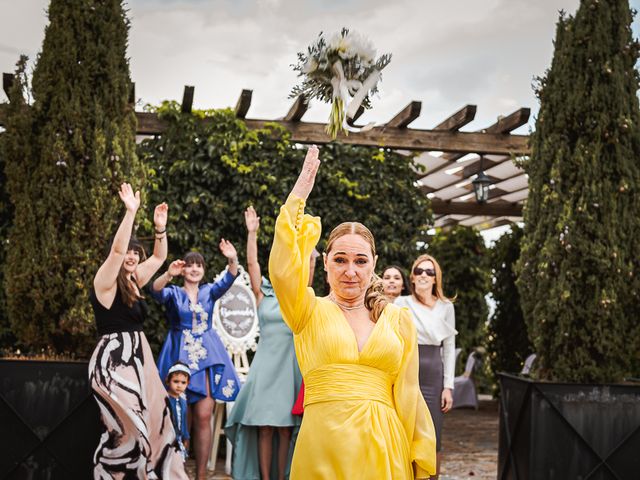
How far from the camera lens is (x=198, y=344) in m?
5.84

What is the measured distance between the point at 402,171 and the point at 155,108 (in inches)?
112

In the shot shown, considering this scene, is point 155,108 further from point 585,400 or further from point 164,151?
point 585,400

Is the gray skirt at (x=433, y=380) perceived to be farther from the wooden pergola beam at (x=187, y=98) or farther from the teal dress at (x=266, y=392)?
the wooden pergola beam at (x=187, y=98)

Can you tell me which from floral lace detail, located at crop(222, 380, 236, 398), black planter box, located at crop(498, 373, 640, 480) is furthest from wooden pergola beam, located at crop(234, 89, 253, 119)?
black planter box, located at crop(498, 373, 640, 480)

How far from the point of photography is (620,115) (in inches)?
230

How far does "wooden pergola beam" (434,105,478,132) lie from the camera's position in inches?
319

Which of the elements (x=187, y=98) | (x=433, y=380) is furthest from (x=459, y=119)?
(x=433, y=380)

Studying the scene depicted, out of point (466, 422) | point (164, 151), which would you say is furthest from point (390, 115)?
point (466, 422)

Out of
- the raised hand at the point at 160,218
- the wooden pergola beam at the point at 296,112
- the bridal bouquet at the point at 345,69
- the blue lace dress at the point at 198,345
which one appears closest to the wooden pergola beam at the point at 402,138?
the wooden pergola beam at the point at 296,112

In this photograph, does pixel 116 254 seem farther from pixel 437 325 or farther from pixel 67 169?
pixel 437 325

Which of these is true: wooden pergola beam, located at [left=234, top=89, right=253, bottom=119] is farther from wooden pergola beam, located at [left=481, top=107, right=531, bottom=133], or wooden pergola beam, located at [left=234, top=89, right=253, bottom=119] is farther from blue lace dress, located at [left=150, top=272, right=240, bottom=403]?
wooden pergola beam, located at [left=481, top=107, right=531, bottom=133]

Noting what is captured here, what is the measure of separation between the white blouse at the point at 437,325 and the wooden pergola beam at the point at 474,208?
7.02 metres

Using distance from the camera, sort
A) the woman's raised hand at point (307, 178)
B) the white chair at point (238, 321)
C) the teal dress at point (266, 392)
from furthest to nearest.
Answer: the white chair at point (238, 321)
the teal dress at point (266, 392)
the woman's raised hand at point (307, 178)

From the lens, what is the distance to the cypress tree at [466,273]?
40.6 feet
